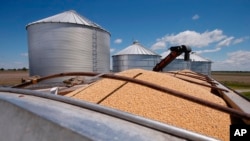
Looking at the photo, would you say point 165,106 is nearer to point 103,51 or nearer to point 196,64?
point 103,51

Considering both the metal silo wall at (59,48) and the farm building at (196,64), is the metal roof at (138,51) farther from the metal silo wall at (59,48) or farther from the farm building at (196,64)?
the farm building at (196,64)

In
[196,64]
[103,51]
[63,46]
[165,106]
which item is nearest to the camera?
[165,106]

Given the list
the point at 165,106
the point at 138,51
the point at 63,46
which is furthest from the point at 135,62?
the point at 165,106

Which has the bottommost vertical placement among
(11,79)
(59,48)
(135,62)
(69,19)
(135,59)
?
(11,79)

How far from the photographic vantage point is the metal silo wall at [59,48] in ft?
47.8

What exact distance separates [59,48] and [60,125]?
14.4 metres

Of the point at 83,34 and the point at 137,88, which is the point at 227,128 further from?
the point at 83,34

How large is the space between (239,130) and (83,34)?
1523cm

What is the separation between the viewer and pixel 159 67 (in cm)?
1180

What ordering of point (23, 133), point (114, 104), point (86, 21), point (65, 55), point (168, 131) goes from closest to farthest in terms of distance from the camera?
point (168, 131)
point (23, 133)
point (114, 104)
point (65, 55)
point (86, 21)

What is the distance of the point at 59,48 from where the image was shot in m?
14.5

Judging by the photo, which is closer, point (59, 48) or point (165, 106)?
point (165, 106)

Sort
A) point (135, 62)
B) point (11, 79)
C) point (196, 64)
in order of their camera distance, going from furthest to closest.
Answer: point (11, 79), point (196, 64), point (135, 62)

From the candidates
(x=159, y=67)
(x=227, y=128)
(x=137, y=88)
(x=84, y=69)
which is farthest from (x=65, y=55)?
(x=227, y=128)
